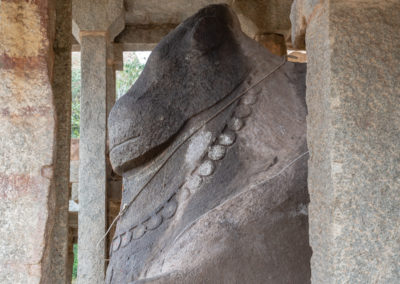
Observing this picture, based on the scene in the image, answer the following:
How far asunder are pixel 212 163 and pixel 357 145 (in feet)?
3.98

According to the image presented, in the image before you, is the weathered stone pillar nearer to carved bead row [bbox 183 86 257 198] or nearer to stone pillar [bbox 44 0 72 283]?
stone pillar [bbox 44 0 72 283]

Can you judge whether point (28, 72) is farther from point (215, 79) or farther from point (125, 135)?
point (215, 79)

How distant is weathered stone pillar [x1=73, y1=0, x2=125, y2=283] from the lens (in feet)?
16.9

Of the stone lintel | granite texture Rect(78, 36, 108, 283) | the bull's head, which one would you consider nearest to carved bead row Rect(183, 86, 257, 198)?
the bull's head

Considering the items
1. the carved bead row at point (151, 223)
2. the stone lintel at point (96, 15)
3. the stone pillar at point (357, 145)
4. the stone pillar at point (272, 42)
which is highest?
the stone pillar at point (357, 145)

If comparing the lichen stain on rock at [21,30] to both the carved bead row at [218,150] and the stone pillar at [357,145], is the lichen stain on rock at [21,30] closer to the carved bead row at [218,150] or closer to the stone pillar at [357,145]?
the carved bead row at [218,150]

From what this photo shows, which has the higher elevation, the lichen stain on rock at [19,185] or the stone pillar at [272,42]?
the stone pillar at [272,42]

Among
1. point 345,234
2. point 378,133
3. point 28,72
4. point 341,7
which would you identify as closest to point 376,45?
point 341,7

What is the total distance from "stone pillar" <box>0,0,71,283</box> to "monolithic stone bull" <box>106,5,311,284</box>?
34cm

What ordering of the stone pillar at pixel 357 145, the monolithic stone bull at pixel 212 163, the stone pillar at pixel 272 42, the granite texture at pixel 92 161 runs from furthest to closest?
the stone pillar at pixel 272 42 → the granite texture at pixel 92 161 → the monolithic stone bull at pixel 212 163 → the stone pillar at pixel 357 145

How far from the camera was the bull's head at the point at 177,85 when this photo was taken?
105 inches

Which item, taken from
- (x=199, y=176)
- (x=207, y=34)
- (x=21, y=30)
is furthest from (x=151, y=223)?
(x=21, y=30)

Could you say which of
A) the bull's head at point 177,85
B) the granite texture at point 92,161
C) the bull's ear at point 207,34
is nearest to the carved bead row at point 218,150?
the bull's head at point 177,85

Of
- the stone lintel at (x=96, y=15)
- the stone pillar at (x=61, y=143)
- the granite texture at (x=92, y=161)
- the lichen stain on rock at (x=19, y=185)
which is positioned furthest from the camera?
the stone lintel at (x=96, y=15)
